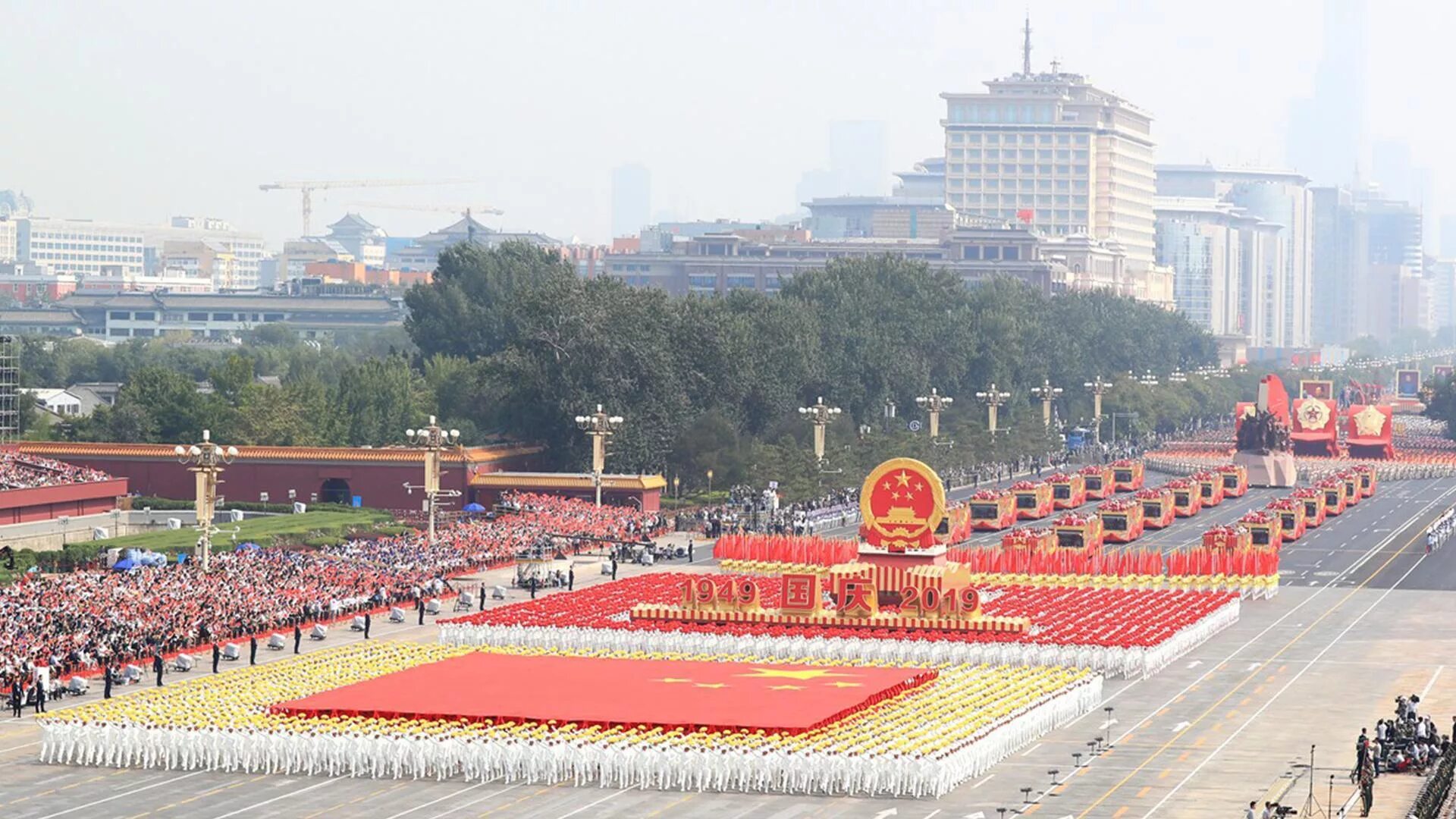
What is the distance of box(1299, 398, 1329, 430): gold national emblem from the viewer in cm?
16950

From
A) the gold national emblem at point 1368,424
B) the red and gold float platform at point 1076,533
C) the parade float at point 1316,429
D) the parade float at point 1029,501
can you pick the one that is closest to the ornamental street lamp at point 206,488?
the red and gold float platform at point 1076,533

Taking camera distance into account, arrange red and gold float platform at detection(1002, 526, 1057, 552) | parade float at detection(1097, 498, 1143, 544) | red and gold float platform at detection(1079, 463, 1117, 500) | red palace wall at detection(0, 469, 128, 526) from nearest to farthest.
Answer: red and gold float platform at detection(1002, 526, 1057, 552)
red palace wall at detection(0, 469, 128, 526)
parade float at detection(1097, 498, 1143, 544)
red and gold float platform at detection(1079, 463, 1117, 500)

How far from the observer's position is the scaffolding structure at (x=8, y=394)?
115562 mm

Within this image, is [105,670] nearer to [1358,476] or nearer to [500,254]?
[1358,476]

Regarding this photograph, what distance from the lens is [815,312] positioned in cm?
16625

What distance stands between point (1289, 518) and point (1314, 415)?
57.0 metres

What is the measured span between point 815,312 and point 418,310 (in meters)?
27.6

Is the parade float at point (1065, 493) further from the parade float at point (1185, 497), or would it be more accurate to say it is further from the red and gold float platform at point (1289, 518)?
the red and gold float platform at point (1289, 518)

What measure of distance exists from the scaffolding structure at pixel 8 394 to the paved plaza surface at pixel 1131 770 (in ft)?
135

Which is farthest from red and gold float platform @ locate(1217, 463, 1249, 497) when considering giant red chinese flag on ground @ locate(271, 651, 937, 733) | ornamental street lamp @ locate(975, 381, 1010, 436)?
giant red chinese flag on ground @ locate(271, 651, 937, 733)

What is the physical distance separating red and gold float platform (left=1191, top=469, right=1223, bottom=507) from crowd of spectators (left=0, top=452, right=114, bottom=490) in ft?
183

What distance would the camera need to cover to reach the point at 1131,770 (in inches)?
2153

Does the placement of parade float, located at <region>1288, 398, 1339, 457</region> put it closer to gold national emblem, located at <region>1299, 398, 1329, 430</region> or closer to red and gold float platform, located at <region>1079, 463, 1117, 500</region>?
gold national emblem, located at <region>1299, 398, 1329, 430</region>

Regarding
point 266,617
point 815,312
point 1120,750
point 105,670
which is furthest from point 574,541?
point 815,312
